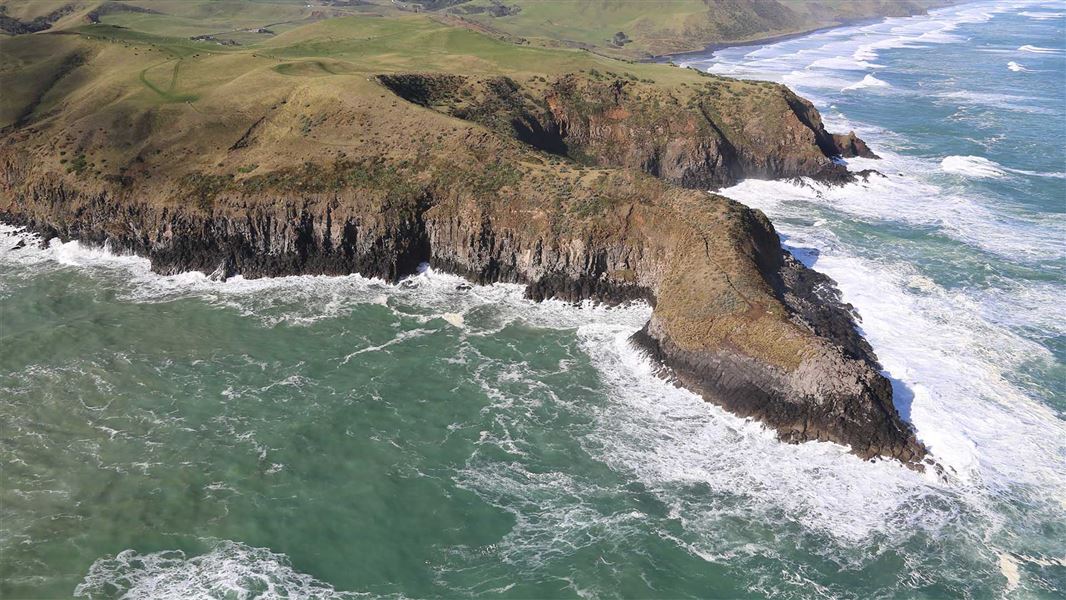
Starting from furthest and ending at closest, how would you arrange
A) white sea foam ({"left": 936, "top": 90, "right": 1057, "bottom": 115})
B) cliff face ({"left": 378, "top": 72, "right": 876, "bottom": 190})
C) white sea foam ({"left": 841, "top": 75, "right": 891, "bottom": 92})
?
white sea foam ({"left": 841, "top": 75, "right": 891, "bottom": 92}) → white sea foam ({"left": 936, "top": 90, "right": 1057, "bottom": 115}) → cliff face ({"left": 378, "top": 72, "right": 876, "bottom": 190})

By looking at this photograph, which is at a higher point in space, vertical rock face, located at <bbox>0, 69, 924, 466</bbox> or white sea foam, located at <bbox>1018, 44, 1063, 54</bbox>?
white sea foam, located at <bbox>1018, 44, 1063, 54</bbox>

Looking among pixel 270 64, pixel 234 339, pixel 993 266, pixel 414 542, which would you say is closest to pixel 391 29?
pixel 270 64

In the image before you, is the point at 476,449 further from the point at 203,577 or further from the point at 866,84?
the point at 866,84

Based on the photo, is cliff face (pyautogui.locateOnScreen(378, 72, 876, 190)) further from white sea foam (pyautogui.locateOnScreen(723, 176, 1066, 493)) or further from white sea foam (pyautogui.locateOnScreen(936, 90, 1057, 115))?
white sea foam (pyautogui.locateOnScreen(936, 90, 1057, 115))

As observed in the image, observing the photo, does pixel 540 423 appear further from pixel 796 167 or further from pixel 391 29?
pixel 391 29

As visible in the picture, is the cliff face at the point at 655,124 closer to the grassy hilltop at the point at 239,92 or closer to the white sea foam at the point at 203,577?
the grassy hilltop at the point at 239,92

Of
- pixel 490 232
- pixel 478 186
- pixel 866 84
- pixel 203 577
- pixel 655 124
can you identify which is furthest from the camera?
pixel 866 84

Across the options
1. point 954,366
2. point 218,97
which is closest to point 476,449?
point 954,366

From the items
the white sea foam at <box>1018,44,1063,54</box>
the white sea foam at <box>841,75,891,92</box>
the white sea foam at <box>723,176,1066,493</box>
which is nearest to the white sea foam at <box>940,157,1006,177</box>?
the white sea foam at <box>723,176,1066,493</box>
